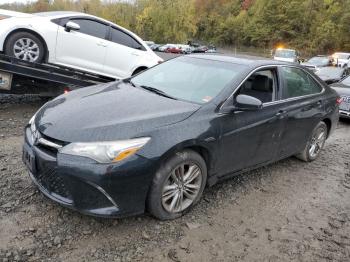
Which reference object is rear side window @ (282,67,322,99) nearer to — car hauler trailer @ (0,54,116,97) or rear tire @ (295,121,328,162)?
rear tire @ (295,121,328,162)

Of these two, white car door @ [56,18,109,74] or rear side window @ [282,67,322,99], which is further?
white car door @ [56,18,109,74]

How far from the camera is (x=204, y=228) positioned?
11.9ft

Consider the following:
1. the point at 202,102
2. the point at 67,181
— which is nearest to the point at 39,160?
the point at 67,181

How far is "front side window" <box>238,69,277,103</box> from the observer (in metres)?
4.34

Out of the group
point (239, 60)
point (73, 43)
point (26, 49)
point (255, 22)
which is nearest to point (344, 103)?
point (239, 60)

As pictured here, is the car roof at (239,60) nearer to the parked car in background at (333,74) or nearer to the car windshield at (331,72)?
the parked car in background at (333,74)

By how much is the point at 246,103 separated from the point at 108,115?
1.43m

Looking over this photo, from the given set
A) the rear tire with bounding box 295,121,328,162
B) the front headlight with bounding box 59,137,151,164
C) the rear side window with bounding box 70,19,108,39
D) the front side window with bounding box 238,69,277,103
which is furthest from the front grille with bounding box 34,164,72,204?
the rear side window with bounding box 70,19,108,39

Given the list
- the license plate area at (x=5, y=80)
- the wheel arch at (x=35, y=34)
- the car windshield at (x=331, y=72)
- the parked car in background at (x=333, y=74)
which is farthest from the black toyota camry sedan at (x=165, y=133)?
the car windshield at (x=331, y=72)

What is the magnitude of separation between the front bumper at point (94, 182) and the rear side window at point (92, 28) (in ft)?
15.1

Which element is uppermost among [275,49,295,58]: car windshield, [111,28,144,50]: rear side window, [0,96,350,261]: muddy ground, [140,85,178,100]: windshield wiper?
[275,49,295,58]: car windshield

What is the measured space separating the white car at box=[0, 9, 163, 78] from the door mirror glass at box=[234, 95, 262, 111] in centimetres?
427

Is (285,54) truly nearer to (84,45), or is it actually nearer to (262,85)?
(84,45)

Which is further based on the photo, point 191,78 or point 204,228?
point 191,78
